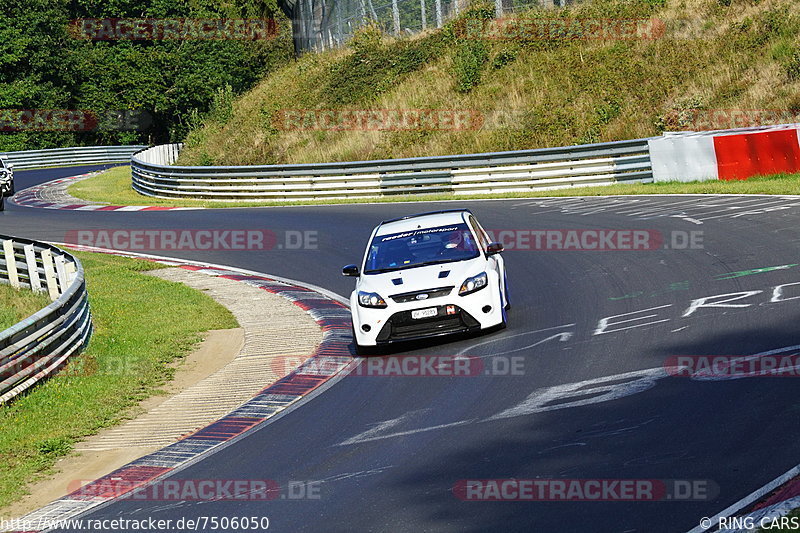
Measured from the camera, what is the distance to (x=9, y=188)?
3788 cm

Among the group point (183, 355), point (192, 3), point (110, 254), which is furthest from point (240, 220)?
point (192, 3)

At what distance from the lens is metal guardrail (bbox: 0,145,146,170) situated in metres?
59.4

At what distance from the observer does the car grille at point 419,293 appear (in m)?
12.1

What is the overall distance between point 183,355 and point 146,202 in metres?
22.7

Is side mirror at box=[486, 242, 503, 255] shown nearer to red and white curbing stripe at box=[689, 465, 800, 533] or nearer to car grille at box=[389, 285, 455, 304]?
car grille at box=[389, 285, 455, 304]

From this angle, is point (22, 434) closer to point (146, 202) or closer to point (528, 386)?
point (528, 386)

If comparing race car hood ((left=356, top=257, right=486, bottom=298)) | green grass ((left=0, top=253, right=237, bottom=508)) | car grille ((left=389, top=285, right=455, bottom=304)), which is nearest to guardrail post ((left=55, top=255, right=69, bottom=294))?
green grass ((left=0, top=253, right=237, bottom=508))

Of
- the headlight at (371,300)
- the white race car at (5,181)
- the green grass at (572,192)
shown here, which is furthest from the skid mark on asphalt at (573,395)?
the white race car at (5,181)

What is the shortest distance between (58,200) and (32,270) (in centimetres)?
2082

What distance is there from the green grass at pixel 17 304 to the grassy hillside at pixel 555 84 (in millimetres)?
17643

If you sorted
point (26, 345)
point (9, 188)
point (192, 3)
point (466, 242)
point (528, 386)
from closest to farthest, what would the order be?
1. point (528, 386)
2. point (26, 345)
3. point (466, 242)
4. point (9, 188)
5. point (192, 3)

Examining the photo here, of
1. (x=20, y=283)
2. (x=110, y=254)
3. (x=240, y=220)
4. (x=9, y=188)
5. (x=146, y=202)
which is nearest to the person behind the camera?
(x=20, y=283)

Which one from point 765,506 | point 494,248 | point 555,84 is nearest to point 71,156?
point 555,84

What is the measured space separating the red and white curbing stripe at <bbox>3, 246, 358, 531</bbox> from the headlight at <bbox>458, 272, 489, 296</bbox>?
1580mm
